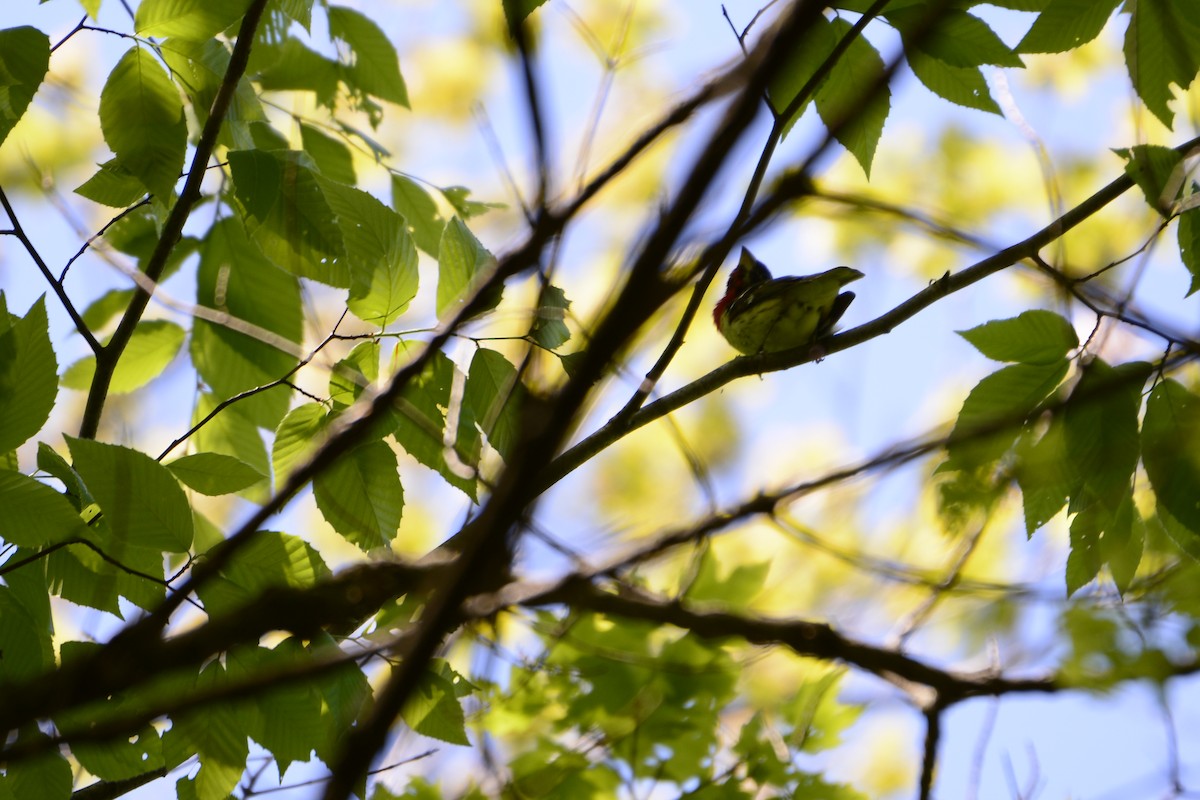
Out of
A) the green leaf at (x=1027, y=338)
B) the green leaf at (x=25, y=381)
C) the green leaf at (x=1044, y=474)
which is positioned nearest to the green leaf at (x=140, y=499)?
the green leaf at (x=25, y=381)

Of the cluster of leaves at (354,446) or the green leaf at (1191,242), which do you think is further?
the green leaf at (1191,242)

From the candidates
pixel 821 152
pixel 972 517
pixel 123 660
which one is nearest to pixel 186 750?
pixel 123 660

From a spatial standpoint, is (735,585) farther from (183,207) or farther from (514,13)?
(514,13)

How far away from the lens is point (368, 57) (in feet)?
8.93

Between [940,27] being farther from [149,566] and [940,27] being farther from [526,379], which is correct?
[149,566]

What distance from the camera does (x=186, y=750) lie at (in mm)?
1811

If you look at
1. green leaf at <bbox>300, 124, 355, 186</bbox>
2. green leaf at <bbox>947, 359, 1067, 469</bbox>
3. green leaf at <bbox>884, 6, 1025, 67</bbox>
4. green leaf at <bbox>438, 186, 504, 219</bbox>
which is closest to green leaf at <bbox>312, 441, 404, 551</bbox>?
green leaf at <bbox>438, 186, 504, 219</bbox>

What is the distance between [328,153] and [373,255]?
2.40 ft

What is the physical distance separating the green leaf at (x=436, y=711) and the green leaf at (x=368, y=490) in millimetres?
275

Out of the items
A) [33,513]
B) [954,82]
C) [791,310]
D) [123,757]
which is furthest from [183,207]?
[791,310]

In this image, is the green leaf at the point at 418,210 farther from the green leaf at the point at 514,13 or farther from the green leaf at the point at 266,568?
the green leaf at the point at 514,13

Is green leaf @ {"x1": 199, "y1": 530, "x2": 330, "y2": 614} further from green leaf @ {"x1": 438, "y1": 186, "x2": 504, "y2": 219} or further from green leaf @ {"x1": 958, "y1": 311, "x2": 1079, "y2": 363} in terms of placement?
green leaf @ {"x1": 958, "y1": 311, "x2": 1079, "y2": 363}

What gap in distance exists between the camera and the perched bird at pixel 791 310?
3756 millimetres

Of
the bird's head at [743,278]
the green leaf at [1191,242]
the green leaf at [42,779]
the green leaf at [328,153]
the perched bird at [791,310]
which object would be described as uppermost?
the bird's head at [743,278]
